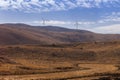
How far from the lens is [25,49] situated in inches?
3866

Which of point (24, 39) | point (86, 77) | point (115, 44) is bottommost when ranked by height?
point (24, 39)

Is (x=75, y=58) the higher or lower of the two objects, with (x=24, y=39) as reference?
higher

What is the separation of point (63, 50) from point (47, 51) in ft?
16.9

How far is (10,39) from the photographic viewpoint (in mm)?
150375

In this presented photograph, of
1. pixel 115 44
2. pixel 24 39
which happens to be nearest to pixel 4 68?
pixel 115 44

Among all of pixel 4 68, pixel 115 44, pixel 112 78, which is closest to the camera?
pixel 112 78

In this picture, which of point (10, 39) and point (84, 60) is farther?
point (10, 39)

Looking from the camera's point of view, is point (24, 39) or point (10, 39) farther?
point (24, 39)

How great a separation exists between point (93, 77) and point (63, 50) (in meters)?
48.1

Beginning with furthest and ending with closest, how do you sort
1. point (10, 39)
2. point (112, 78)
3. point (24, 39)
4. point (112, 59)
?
point (24, 39) < point (10, 39) < point (112, 59) < point (112, 78)

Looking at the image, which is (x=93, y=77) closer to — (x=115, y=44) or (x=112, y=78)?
(x=112, y=78)

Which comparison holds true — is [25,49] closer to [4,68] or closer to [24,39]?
[4,68]

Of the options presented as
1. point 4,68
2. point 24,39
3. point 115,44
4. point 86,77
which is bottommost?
point 24,39

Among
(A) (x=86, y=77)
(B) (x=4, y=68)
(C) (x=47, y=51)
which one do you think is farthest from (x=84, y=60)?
(A) (x=86, y=77)
